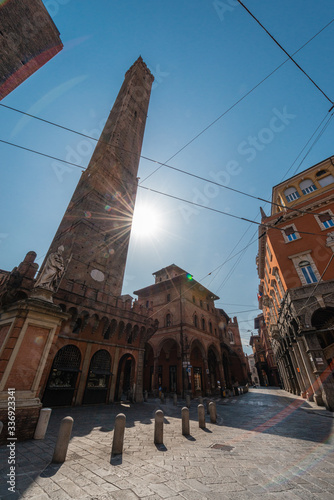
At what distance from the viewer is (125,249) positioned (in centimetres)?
2092

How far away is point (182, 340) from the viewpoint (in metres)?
22.1

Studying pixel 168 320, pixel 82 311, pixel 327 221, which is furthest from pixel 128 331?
pixel 327 221

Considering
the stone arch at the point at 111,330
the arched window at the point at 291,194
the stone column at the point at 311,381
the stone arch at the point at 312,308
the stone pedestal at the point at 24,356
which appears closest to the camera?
the stone pedestal at the point at 24,356

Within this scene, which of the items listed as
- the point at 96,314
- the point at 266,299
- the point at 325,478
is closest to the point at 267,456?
the point at 325,478

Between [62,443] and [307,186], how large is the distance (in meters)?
23.5

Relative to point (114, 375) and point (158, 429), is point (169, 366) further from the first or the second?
point (158, 429)

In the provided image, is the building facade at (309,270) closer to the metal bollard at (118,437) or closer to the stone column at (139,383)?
the metal bollard at (118,437)

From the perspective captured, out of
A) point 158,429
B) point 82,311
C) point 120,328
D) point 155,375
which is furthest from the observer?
point 155,375

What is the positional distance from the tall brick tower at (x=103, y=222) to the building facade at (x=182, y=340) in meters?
7.66

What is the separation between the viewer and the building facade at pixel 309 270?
1270cm

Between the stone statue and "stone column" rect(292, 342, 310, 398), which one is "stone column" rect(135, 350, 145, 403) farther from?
"stone column" rect(292, 342, 310, 398)

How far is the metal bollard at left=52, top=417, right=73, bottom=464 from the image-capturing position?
152 inches

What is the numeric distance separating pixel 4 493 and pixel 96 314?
11397 mm

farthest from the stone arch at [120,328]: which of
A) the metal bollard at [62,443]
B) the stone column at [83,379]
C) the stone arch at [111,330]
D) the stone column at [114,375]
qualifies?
the metal bollard at [62,443]
